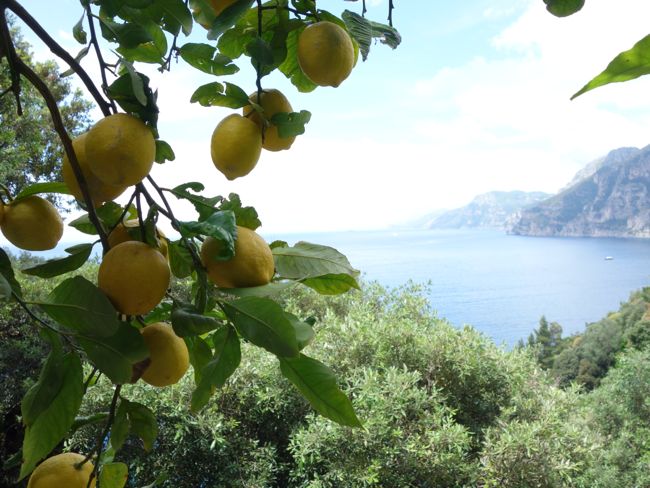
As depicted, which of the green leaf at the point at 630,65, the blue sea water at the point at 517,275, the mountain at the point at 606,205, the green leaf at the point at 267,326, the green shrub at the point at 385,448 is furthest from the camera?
the mountain at the point at 606,205

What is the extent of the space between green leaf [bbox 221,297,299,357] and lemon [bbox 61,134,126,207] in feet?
0.51

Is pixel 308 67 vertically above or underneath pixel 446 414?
above

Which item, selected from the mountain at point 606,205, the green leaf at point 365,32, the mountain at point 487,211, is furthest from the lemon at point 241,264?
the mountain at point 487,211

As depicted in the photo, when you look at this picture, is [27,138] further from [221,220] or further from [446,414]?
[221,220]

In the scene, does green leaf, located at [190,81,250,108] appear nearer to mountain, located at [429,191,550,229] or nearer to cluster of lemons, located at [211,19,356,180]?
cluster of lemons, located at [211,19,356,180]

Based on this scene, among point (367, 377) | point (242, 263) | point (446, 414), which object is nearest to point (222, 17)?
point (242, 263)

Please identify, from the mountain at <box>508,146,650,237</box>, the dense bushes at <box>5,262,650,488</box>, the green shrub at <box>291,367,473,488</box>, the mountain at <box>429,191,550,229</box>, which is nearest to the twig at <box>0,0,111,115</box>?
the dense bushes at <box>5,262,650,488</box>

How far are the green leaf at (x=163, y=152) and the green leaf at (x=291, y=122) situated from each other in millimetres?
92

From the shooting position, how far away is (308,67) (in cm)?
45

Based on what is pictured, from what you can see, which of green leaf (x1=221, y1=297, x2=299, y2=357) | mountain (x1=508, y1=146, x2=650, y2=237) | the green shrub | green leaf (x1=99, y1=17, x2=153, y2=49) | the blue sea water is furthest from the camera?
mountain (x1=508, y1=146, x2=650, y2=237)

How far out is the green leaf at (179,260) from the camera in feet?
1.34

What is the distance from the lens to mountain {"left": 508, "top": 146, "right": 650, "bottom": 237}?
44.7 metres

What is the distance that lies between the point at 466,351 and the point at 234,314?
3727mm

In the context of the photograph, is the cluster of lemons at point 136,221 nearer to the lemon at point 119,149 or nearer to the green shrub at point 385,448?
the lemon at point 119,149
